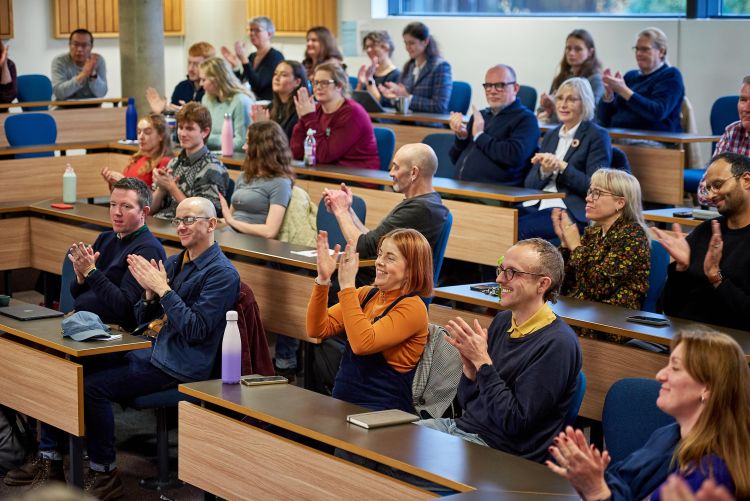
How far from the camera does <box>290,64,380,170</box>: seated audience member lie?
6.64m

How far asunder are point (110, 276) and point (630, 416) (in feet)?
8.07

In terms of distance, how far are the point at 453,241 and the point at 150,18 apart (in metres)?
5.55

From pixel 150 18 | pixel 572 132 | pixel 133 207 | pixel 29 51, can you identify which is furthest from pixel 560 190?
pixel 29 51

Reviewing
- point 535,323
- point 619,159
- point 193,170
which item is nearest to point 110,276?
point 193,170

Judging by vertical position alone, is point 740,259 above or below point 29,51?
below

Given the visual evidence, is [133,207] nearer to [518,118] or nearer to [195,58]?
[518,118]

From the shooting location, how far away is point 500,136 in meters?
6.41

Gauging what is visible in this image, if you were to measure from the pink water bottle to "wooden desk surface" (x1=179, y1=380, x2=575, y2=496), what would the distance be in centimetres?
380

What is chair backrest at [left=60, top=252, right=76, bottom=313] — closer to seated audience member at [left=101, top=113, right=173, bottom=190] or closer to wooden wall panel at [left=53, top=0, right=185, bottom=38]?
seated audience member at [left=101, top=113, right=173, bottom=190]

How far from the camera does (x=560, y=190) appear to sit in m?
5.98

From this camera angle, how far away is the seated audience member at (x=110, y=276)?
13.8ft

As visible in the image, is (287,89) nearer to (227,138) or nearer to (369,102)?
(227,138)

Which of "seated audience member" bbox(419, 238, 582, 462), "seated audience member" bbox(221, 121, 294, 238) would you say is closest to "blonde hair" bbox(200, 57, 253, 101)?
"seated audience member" bbox(221, 121, 294, 238)

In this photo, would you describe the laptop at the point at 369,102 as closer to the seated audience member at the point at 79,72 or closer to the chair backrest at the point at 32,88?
the seated audience member at the point at 79,72
